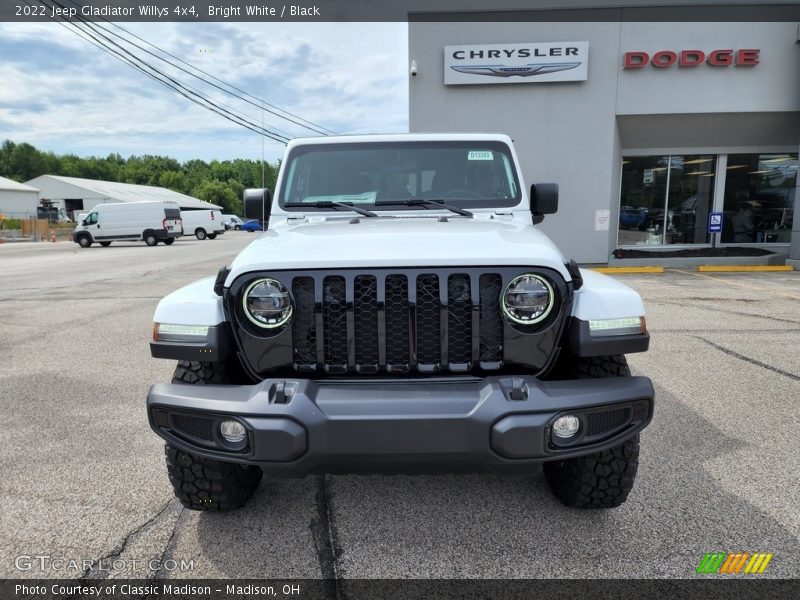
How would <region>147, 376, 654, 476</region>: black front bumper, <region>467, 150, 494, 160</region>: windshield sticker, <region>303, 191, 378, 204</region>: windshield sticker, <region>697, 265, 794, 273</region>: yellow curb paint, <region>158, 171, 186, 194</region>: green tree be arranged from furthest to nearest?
<region>158, 171, 186, 194</region>: green tree, <region>697, 265, 794, 273</region>: yellow curb paint, <region>467, 150, 494, 160</region>: windshield sticker, <region>303, 191, 378, 204</region>: windshield sticker, <region>147, 376, 654, 476</region>: black front bumper

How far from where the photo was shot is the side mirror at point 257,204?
3.72 metres

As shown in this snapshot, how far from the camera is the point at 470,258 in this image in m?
2.22

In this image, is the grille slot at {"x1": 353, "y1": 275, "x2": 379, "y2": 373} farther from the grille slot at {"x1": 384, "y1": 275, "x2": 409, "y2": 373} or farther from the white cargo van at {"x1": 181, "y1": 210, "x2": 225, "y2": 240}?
the white cargo van at {"x1": 181, "y1": 210, "x2": 225, "y2": 240}

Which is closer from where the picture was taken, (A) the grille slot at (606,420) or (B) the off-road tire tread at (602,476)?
(A) the grille slot at (606,420)

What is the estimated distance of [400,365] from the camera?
89.6 inches

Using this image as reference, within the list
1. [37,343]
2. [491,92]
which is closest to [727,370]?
A: [37,343]

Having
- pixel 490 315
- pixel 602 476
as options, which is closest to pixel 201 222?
pixel 490 315

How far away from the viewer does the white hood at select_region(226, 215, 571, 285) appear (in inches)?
87.7

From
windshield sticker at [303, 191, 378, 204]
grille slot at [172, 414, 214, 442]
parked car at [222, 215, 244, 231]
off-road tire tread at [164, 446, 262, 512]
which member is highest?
windshield sticker at [303, 191, 378, 204]

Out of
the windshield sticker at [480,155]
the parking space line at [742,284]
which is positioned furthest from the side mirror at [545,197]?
the parking space line at [742,284]

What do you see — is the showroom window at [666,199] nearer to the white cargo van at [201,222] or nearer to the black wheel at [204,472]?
the black wheel at [204,472]

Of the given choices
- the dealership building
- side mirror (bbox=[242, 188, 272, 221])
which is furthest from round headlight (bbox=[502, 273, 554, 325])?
the dealership building

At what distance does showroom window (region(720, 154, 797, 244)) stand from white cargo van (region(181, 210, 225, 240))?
31.1 m

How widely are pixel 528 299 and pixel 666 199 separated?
14.7 meters
